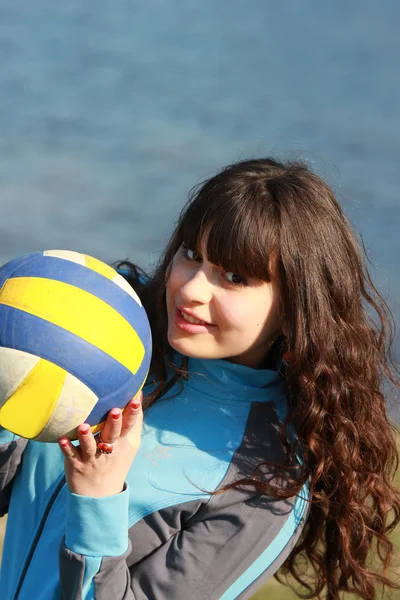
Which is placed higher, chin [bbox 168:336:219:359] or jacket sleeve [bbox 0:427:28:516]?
chin [bbox 168:336:219:359]

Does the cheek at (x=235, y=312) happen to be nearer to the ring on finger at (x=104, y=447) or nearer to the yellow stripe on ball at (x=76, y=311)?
the yellow stripe on ball at (x=76, y=311)

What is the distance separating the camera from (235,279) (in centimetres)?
314

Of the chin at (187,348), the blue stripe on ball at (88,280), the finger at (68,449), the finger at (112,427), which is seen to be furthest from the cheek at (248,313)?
the finger at (68,449)

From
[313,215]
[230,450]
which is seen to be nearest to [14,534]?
[230,450]

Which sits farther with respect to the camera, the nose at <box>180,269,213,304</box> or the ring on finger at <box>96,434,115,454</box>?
the nose at <box>180,269,213,304</box>

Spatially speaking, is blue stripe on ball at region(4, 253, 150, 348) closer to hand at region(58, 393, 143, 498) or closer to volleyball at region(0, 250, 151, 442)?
volleyball at region(0, 250, 151, 442)

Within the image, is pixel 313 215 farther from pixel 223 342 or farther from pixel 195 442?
pixel 195 442

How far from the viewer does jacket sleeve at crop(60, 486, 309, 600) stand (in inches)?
113

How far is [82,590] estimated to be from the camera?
2871 millimetres

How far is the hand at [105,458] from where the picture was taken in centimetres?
277

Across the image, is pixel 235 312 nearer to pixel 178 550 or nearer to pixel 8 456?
pixel 178 550

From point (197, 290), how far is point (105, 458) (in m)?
0.61

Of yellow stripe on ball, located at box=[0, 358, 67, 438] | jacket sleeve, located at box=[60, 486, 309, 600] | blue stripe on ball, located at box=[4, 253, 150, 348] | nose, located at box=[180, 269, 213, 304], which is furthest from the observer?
nose, located at box=[180, 269, 213, 304]

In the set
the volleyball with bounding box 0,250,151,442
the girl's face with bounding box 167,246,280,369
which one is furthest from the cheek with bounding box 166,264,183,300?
the volleyball with bounding box 0,250,151,442
